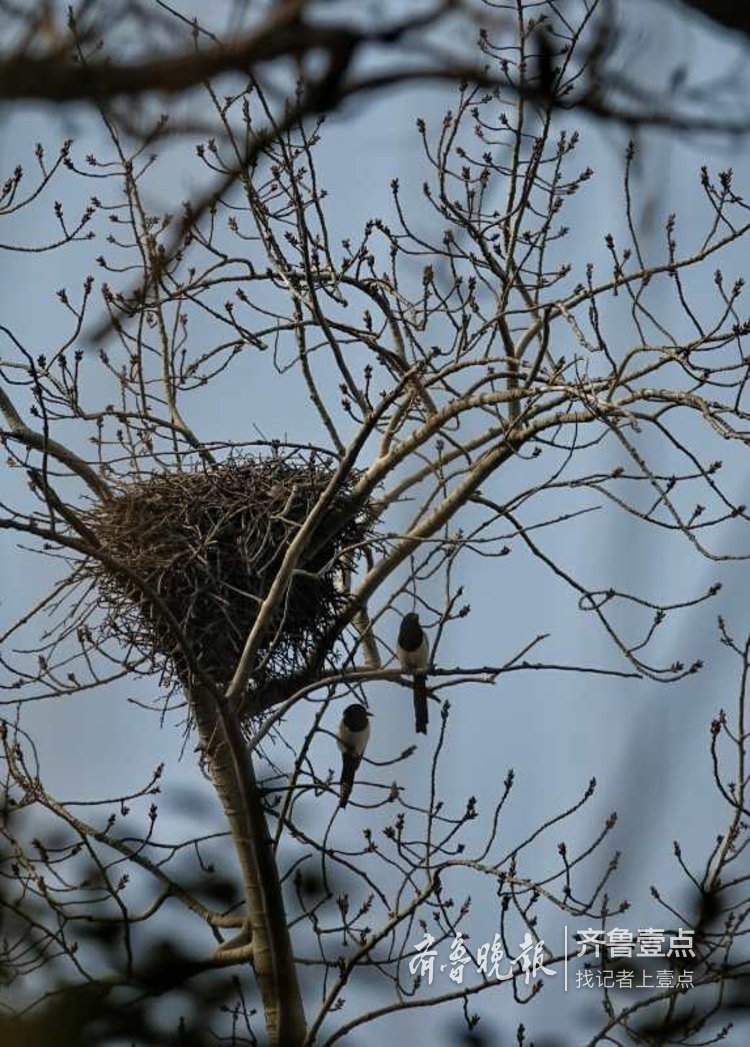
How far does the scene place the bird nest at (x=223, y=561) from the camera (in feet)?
20.7

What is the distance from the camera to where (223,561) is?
21.1ft

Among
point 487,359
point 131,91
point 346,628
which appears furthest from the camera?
point 346,628

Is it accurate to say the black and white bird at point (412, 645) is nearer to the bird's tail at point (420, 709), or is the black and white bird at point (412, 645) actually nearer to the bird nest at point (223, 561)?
the bird's tail at point (420, 709)

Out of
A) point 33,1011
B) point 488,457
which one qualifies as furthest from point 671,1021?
point 488,457

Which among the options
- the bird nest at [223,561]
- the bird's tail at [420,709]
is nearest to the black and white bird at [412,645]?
the bird's tail at [420,709]

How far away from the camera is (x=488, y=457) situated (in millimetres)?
6004

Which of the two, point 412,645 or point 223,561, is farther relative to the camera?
point 412,645

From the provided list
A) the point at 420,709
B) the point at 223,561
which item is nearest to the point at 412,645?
the point at 420,709

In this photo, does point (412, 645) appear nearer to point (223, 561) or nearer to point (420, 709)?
point (420, 709)

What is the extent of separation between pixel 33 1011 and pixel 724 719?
355cm

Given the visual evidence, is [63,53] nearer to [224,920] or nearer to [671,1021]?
[671,1021]

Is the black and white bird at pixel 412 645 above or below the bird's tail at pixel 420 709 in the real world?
above

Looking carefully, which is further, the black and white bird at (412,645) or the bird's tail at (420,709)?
the black and white bird at (412,645)

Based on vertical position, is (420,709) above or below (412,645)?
below
